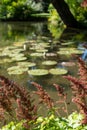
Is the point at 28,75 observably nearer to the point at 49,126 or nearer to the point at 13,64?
the point at 13,64

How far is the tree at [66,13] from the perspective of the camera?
17094mm

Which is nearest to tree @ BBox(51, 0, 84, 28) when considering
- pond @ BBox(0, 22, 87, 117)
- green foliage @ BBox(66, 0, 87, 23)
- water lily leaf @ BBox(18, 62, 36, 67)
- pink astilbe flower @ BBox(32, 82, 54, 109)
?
green foliage @ BBox(66, 0, 87, 23)

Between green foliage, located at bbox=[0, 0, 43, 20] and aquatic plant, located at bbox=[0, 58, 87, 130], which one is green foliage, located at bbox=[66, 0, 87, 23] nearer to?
green foliage, located at bbox=[0, 0, 43, 20]

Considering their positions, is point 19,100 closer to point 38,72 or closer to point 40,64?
point 38,72

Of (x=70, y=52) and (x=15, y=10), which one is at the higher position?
(x=70, y=52)

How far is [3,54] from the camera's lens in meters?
10.1

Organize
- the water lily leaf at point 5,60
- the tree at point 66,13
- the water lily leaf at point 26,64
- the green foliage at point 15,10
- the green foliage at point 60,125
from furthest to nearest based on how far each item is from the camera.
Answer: the green foliage at point 15,10 → the tree at point 66,13 → the water lily leaf at point 5,60 → the water lily leaf at point 26,64 → the green foliage at point 60,125

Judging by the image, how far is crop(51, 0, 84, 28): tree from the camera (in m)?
17.1

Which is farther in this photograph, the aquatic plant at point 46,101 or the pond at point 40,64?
the pond at point 40,64

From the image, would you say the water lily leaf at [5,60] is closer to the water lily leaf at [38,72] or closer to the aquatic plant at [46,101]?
the water lily leaf at [38,72]

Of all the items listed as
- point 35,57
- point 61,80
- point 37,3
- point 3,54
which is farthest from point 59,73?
point 37,3

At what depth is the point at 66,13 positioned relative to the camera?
56.5 ft

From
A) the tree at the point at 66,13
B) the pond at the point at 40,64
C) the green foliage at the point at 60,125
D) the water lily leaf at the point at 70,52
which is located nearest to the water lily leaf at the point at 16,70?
the pond at the point at 40,64

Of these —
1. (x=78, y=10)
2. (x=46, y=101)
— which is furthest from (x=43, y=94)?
(x=78, y=10)
